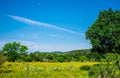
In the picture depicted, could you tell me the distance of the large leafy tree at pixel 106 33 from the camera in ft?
137

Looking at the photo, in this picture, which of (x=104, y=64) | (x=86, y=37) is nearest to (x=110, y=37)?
(x=86, y=37)

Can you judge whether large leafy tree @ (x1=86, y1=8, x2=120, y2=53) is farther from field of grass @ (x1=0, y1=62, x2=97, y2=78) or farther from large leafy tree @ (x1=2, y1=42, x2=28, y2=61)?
large leafy tree @ (x1=2, y1=42, x2=28, y2=61)

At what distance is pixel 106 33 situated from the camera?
42312 millimetres

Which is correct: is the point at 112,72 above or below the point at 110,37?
below

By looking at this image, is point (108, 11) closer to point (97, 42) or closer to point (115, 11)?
point (115, 11)

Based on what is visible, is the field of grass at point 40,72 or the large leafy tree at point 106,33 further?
the large leafy tree at point 106,33

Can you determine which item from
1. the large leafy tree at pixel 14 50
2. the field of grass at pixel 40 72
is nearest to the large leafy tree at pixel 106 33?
the field of grass at pixel 40 72

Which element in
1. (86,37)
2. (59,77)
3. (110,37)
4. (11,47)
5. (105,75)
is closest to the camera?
(105,75)

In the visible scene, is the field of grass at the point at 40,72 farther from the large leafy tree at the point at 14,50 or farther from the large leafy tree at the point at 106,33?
the large leafy tree at the point at 14,50

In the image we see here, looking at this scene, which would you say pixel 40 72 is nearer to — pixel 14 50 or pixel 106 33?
pixel 106 33

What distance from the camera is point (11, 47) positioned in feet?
316

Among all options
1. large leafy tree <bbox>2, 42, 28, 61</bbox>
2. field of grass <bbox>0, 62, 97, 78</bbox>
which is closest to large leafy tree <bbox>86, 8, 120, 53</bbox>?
field of grass <bbox>0, 62, 97, 78</bbox>

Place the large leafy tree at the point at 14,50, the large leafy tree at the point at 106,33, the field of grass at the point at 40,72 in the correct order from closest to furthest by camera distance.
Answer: the field of grass at the point at 40,72
the large leafy tree at the point at 106,33
the large leafy tree at the point at 14,50

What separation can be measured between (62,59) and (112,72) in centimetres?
8948
